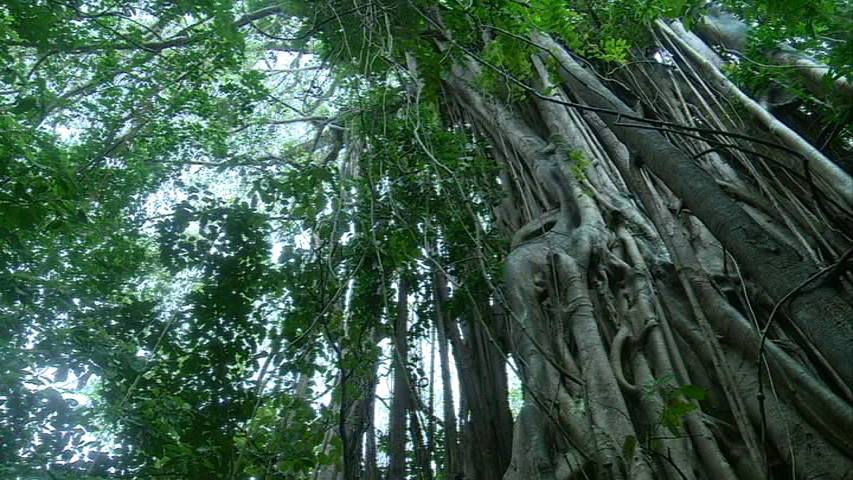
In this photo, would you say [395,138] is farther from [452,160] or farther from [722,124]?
[722,124]

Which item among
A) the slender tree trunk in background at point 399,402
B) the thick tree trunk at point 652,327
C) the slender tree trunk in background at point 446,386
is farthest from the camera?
the slender tree trunk in background at point 399,402

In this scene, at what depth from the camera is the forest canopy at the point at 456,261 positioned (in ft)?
5.16

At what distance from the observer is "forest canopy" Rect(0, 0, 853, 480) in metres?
1.57

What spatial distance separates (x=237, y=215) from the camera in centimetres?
253

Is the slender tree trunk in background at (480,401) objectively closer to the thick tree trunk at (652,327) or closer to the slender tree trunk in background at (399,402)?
the thick tree trunk at (652,327)

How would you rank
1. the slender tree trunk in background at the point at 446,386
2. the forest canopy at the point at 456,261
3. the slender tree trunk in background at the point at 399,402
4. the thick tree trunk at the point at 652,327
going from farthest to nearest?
the slender tree trunk in background at the point at 399,402, the slender tree trunk in background at the point at 446,386, the forest canopy at the point at 456,261, the thick tree trunk at the point at 652,327

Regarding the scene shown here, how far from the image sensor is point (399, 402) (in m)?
2.71

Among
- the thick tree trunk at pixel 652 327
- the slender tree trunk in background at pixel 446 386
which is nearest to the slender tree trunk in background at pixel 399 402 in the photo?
the slender tree trunk in background at pixel 446 386

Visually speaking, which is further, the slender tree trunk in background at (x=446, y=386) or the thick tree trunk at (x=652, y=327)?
the slender tree trunk in background at (x=446, y=386)

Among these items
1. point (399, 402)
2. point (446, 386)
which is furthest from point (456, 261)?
point (399, 402)

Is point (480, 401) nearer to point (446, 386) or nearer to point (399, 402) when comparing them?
point (446, 386)

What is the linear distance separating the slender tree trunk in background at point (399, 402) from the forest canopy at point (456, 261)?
14mm

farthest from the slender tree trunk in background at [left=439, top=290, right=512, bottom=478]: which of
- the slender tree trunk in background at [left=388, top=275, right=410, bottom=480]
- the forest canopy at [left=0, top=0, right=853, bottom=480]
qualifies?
the slender tree trunk in background at [left=388, top=275, right=410, bottom=480]

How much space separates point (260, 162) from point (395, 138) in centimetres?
63
